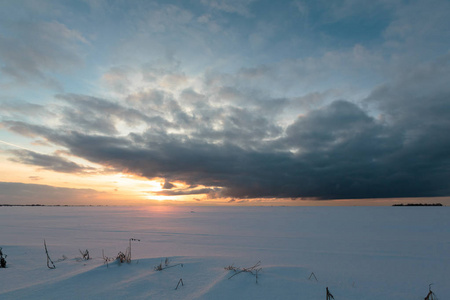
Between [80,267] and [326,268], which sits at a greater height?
[80,267]

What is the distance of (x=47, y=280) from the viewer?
3.75m

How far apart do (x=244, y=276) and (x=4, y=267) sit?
13.6 feet

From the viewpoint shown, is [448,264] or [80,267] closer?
[80,267]

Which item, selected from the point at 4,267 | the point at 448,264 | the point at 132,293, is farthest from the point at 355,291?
the point at 4,267

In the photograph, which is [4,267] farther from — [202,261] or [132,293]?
[202,261]

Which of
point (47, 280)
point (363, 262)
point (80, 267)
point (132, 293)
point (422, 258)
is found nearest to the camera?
point (132, 293)

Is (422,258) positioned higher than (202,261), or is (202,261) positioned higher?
(202,261)

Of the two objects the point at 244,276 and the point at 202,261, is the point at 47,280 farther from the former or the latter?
the point at 244,276

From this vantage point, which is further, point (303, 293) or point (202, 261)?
point (202, 261)

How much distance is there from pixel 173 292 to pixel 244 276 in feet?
3.82

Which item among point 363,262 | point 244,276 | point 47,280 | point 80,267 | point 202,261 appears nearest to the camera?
point 47,280

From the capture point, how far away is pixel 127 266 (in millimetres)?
4520

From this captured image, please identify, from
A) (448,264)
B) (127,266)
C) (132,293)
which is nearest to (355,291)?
(132,293)

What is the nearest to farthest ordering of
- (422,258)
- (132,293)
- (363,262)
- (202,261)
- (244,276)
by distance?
(132,293) → (244,276) → (202,261) → (363,262) → (422,258)
